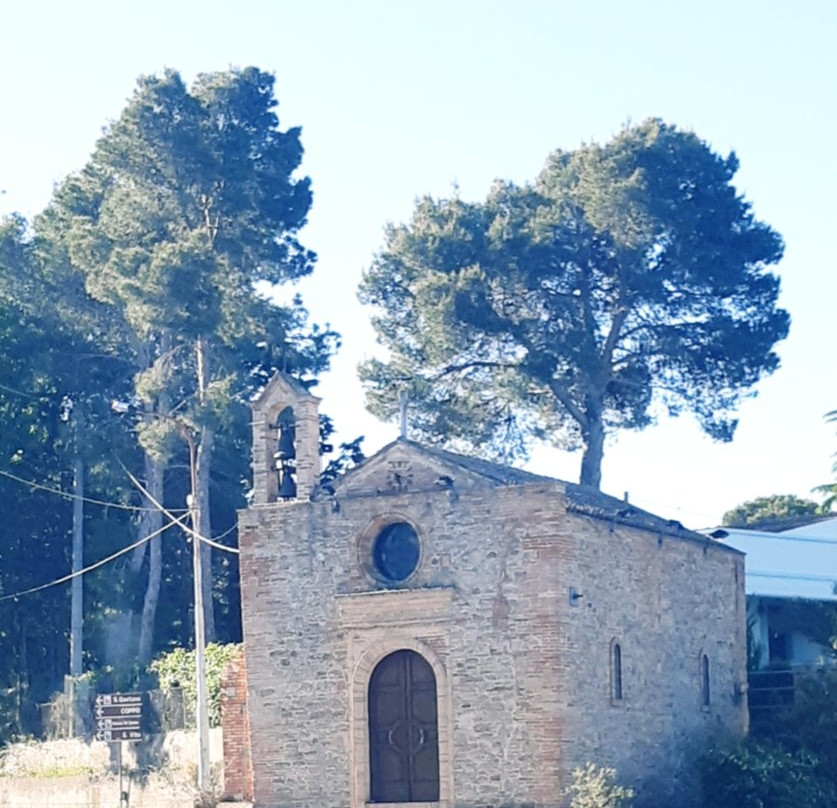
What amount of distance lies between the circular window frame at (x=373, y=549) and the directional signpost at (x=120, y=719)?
8.11 meters

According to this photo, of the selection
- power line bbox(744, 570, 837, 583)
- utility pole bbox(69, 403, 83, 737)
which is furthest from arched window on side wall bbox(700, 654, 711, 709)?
utility pole bbox(69, 403, 83, 737)

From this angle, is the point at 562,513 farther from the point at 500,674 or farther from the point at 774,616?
the point at 774,616

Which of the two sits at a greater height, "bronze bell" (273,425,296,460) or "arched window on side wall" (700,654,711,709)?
"bronze bell" (273,425,296,460)

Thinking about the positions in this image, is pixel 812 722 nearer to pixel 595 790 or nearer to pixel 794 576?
pixel 595 790

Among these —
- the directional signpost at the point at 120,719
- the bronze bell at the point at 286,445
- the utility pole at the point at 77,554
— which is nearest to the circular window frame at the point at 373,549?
the bronze bell at the point at 286,445

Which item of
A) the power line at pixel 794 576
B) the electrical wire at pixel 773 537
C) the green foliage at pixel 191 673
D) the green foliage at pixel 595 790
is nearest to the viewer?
the green foliage at pixel 595 790

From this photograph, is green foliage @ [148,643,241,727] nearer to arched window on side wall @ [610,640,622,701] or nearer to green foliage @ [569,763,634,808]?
arched window on side wall @ [610,640,622,701]

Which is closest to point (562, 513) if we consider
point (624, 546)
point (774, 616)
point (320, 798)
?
point (624, 546)

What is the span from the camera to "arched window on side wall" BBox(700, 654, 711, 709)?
32.6 m

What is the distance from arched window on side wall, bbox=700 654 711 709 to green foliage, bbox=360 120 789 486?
13738 mm

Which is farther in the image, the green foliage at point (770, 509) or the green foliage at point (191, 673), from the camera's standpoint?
the green foliage at point (770, 509)

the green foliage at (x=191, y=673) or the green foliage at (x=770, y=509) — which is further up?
the green foliage at (x=770, y=509)

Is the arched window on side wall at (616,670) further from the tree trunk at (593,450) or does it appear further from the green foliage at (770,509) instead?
the green foliage at (770,509)

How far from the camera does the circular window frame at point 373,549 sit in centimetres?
2894
